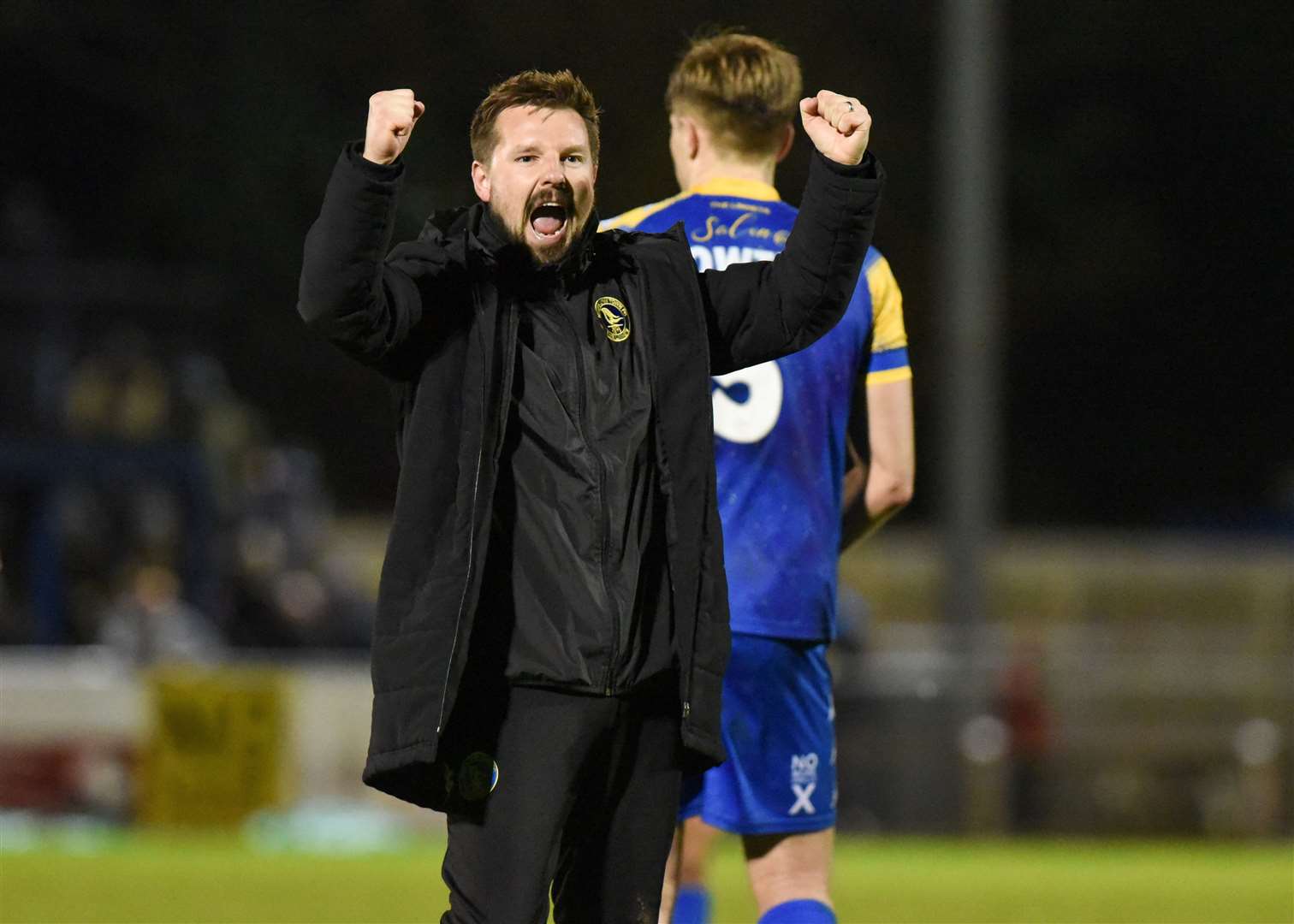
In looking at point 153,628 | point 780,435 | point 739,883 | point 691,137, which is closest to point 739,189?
point 691,137

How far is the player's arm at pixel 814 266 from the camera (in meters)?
3.99

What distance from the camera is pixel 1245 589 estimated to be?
23.8 m

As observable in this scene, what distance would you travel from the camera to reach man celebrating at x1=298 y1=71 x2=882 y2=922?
3.82 m

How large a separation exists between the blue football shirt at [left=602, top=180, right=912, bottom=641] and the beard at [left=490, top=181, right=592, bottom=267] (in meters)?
0.99

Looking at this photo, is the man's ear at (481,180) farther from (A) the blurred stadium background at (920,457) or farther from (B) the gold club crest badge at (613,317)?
(A) the blurred stadium background at (920,457)

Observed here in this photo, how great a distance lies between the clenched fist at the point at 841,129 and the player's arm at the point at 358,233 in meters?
0.71

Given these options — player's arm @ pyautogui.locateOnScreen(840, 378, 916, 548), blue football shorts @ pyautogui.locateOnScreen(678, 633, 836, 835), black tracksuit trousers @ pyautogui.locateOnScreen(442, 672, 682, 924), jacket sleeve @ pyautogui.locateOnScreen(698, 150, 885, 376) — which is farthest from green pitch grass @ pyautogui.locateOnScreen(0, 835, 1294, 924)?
jacket sleeve @ pyautogui.locateOnScreen(698, 150, 885, 376)

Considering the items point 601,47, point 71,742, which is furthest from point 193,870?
point 601,47

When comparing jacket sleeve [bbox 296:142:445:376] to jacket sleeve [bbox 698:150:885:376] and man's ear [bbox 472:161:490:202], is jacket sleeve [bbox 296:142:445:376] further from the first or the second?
jacket sleeve [bbox 698:150:885:376]

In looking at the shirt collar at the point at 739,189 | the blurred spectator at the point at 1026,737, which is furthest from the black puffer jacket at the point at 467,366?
the blurred spectator at the point at 1026,737

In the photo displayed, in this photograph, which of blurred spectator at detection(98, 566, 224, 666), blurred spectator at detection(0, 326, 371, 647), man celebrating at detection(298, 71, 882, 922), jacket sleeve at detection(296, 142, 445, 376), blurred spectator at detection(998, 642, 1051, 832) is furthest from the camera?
blurred spectator at detection(0, 326, 371, 647)

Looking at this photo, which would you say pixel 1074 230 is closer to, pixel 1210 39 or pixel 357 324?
pixel 1210 39

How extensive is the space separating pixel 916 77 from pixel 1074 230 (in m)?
2.91

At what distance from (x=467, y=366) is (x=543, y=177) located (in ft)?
1.11
